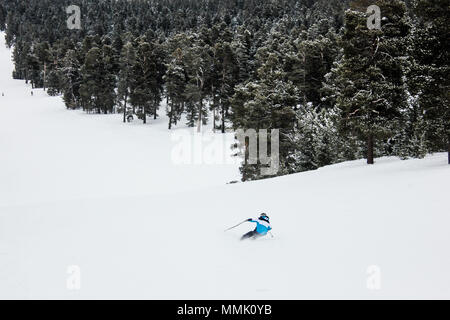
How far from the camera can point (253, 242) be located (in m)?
9.17

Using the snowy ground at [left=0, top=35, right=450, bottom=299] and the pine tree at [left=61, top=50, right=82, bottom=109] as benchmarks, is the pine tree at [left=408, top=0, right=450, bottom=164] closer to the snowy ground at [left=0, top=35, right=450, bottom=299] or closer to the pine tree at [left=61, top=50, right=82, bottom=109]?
the snowy ground at [left=0, top=35, right=450, bottom=299]

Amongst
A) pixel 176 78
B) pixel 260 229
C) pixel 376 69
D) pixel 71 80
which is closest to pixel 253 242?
pixel 260 229

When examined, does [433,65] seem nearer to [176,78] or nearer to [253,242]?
[253,242]

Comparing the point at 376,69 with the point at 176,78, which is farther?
the point at 176,78

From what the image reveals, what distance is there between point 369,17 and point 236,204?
45.1ft

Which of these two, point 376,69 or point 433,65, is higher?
point 376,69

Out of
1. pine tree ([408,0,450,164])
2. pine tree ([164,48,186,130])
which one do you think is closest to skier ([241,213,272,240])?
pine tree ([408,0,450,164])

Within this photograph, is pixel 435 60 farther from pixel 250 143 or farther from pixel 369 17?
pixel 250 143

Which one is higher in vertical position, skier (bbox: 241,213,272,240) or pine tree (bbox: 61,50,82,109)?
pine tree (bbox: 61,50,82,109)

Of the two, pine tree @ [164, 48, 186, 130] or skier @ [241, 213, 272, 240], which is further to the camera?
pine tree @ [164, 48, 186, 130]

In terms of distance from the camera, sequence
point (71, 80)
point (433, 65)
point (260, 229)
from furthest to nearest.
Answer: point (71, 80), point (433, 65), point (260, 229)

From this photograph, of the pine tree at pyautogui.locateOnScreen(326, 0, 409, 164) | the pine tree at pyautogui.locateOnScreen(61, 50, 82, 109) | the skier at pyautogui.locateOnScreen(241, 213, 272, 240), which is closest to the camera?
the skier at pyautogui.locateOnScreen(241, 213, 272, 240)

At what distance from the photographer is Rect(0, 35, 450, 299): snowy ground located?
6.65 m
